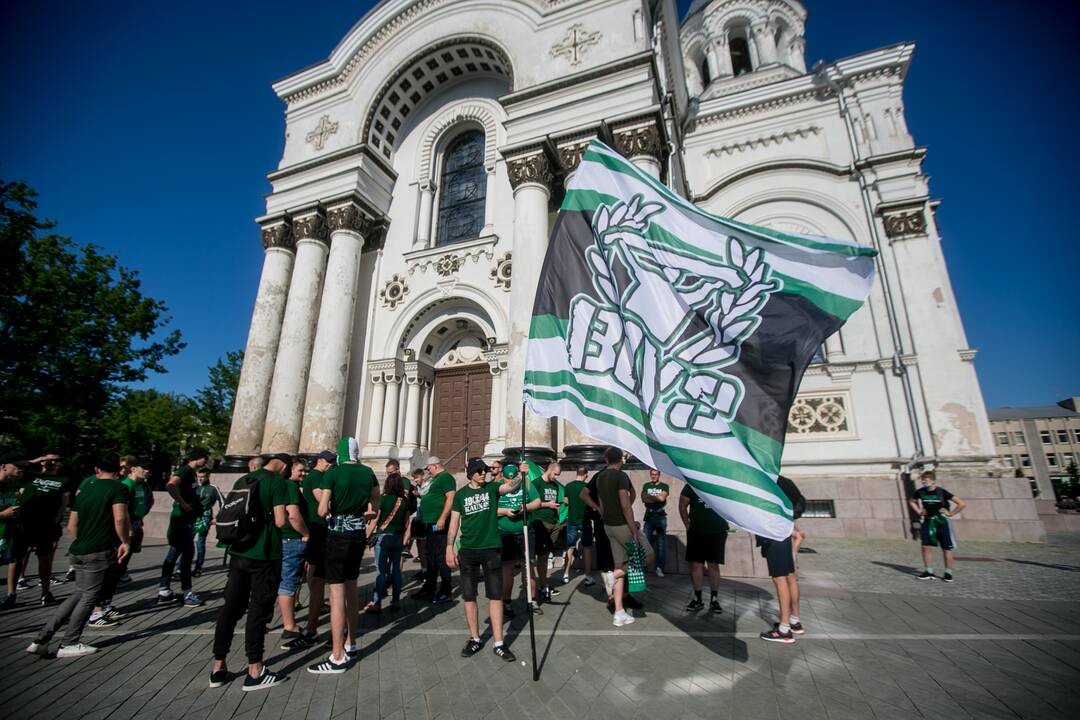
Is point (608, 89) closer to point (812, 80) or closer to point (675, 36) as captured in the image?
point (812, 80)

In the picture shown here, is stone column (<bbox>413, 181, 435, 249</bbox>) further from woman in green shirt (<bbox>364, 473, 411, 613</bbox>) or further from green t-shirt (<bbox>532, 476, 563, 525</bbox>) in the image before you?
woman in green shirt (<bbox>364, 473, 411, 613</bbox>)

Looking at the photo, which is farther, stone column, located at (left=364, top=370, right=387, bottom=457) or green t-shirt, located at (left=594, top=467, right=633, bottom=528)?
stone column, located at (left=364, top=370, right=387, bottom=457)

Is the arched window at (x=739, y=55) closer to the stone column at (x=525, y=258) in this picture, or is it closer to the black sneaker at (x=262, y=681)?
the stone column at (x=525, y=258)

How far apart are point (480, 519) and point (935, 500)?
7.55m

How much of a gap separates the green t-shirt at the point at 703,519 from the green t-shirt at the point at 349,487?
3588 millimetres

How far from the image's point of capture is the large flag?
3.49m

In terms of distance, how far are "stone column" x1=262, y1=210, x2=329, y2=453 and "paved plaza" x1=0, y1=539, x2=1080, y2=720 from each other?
7.71 meters

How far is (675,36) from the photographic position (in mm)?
21250

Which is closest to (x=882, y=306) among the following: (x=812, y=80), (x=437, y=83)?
(x=812, y=80)

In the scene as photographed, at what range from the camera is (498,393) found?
1370 cm

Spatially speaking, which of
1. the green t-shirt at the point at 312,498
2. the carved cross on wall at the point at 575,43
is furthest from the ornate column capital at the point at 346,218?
the green t-shirt at the point at 312,498

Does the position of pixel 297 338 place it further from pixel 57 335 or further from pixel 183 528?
pixel 57 335

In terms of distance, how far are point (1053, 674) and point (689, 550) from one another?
300 centimetres

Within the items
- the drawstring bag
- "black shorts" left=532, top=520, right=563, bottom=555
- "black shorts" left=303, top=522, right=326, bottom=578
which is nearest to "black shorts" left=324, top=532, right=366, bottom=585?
"black shorts" left=303, top=522, right=326, bottom=578
